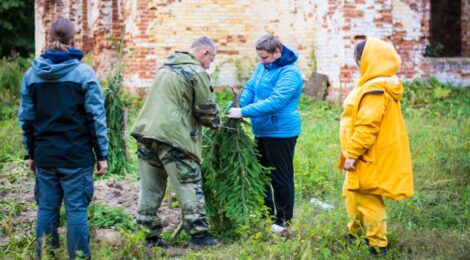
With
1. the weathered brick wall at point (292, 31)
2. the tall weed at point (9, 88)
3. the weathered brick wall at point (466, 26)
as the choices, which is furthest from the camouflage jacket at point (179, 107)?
the weathered brick wall at point (466, 26)

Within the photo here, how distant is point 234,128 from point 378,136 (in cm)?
140

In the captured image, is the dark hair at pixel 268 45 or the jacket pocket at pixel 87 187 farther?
the dark hair at pixel 268 45

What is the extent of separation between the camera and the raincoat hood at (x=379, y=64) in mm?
5148

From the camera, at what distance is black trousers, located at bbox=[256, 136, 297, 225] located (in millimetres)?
5973

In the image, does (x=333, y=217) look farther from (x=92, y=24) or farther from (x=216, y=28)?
(x=92, y=24)

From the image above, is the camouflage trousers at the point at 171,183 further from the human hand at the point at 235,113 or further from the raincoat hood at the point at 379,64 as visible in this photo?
the raincoat hood at the point at 379,64

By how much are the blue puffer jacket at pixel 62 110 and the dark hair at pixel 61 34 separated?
6 cm

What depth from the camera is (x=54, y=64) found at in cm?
469

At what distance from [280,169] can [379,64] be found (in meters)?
1.47

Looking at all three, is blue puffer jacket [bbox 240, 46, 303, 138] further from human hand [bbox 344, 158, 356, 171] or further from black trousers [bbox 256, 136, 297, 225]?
human hand [bbox 344, 158, 356, 171]

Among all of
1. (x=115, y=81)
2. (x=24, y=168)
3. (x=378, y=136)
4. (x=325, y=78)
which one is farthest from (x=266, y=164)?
(x=325, y=78)

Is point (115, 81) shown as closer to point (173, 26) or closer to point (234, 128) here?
point (234, 128)

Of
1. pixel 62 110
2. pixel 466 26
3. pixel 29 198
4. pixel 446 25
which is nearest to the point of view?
pixel 62 110

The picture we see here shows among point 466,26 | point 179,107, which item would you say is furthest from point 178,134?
point 466,26
